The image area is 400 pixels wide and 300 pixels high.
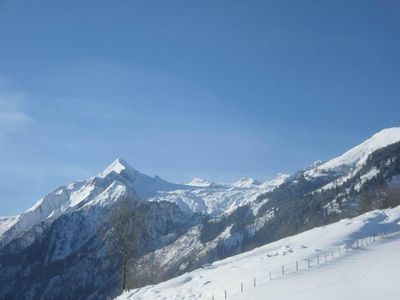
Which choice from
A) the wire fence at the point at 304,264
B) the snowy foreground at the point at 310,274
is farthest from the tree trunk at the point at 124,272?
the wire fence at the point at 304,264

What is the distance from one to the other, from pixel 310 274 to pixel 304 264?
6.46 meters

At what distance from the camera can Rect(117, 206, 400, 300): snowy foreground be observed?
42.4 meters

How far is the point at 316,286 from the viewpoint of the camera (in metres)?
44.4

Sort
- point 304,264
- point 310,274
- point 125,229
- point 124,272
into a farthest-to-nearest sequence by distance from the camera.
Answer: point 124,272, point 125,229, point 304,264, point 310,274

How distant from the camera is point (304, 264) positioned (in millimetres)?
57250

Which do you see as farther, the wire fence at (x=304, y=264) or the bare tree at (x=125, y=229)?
the bare tree at (x=125, y=229)

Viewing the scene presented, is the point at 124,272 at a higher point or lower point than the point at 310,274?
higher

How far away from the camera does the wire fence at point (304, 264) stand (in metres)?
48.6

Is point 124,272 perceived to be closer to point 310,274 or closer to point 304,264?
point 304,264

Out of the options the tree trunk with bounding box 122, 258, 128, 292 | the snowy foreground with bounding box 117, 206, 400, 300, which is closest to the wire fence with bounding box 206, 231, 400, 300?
the snowy foreground with bounding box 117, 206, 400, 300

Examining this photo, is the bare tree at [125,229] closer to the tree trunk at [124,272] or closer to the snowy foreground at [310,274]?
the tree trunk at [124,272]

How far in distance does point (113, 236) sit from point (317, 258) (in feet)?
79.9

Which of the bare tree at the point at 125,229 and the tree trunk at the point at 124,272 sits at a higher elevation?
the bare tree at the point at 125,229

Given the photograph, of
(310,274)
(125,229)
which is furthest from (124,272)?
(310,274)
